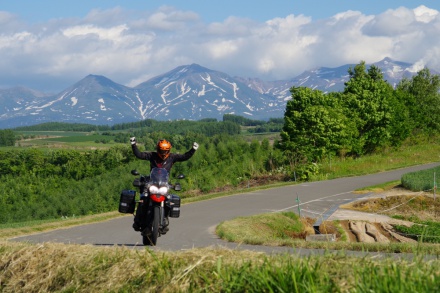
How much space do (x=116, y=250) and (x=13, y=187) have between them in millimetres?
91869

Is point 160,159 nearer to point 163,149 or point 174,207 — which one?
point 163,149

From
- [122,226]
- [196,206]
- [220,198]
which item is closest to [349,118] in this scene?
[220,198]

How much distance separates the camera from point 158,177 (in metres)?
12.7

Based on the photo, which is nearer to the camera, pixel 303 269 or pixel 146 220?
pixel 303 269

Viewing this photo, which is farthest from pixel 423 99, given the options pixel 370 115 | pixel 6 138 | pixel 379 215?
pixel 6 138

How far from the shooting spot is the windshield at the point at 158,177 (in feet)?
41.4

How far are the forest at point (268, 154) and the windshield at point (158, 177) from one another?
28.5 m

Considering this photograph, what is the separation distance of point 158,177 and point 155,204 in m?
0.51

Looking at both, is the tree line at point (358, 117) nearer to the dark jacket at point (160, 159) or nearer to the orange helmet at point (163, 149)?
the dark jacket at point (160, 159)

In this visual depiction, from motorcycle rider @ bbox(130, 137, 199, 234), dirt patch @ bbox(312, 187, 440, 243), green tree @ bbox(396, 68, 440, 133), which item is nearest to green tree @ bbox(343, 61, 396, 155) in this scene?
green tree @ bbox(396, 68, 440, 133)

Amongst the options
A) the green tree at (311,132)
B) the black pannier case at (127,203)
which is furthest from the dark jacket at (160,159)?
the green tree at (311,132)

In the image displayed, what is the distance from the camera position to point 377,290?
4953 mm

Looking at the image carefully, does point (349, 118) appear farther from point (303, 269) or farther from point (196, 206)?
point (303, 269)

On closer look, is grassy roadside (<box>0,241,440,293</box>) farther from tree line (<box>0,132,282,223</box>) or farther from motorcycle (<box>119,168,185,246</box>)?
tree line (<box>0,132,282,223</box>)
